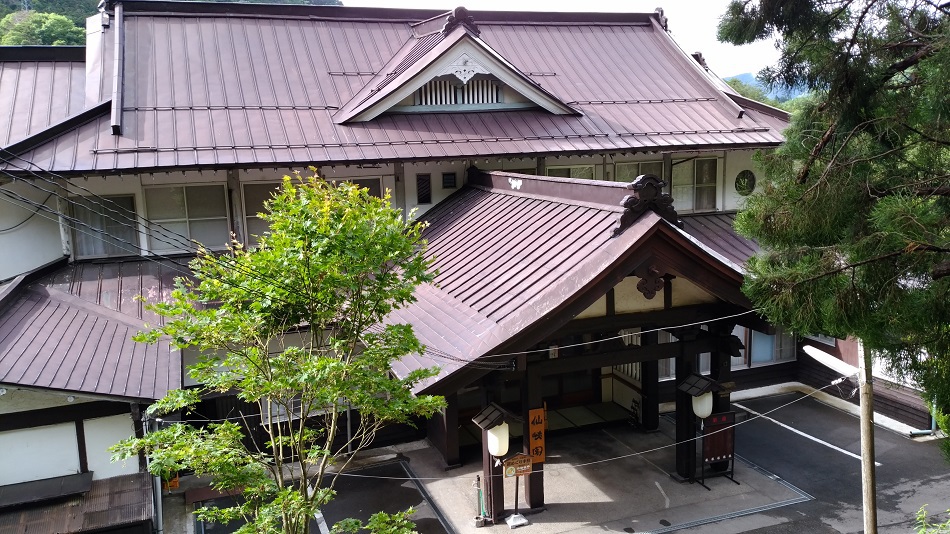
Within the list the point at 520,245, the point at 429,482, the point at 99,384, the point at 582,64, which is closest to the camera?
the point at 99,384

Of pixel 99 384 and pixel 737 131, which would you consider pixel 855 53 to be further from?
pixel 737 131

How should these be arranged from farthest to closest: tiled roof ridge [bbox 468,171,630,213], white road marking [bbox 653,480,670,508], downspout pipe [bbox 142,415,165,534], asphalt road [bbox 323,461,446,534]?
white road marking [bbox 653,480,670,508]
asphalt road [bbox 323,461,446,534]
tiled roof ridge [bbox 468,171,630,213]
downspout pipe [bbox 142,415,165,534]

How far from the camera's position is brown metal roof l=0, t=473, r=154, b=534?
972 centimetres

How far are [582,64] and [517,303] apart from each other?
12.3m

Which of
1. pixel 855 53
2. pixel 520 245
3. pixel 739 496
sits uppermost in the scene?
pixel 855 53

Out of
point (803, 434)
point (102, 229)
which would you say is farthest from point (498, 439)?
point (102, 229)

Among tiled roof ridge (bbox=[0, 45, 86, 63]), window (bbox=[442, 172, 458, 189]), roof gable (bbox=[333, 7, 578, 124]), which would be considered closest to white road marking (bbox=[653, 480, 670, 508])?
window (bbox=[442, 172, 458, 189])

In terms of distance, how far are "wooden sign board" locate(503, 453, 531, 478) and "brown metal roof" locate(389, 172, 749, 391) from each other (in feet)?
6.60

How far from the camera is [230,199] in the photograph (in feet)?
49.7

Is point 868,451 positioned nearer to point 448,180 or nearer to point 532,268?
point 532,268

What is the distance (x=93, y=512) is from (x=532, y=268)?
733cm

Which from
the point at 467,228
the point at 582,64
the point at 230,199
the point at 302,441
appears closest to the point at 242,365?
the point at 302,441

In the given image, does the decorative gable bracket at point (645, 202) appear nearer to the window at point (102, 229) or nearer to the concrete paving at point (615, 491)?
the concrete paving at point (615, 491)

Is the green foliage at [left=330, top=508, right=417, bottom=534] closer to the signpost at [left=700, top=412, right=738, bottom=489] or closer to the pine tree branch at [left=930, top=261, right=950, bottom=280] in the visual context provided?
the pine tree branch at [left=930, top=261, right=950, bottom=280]
